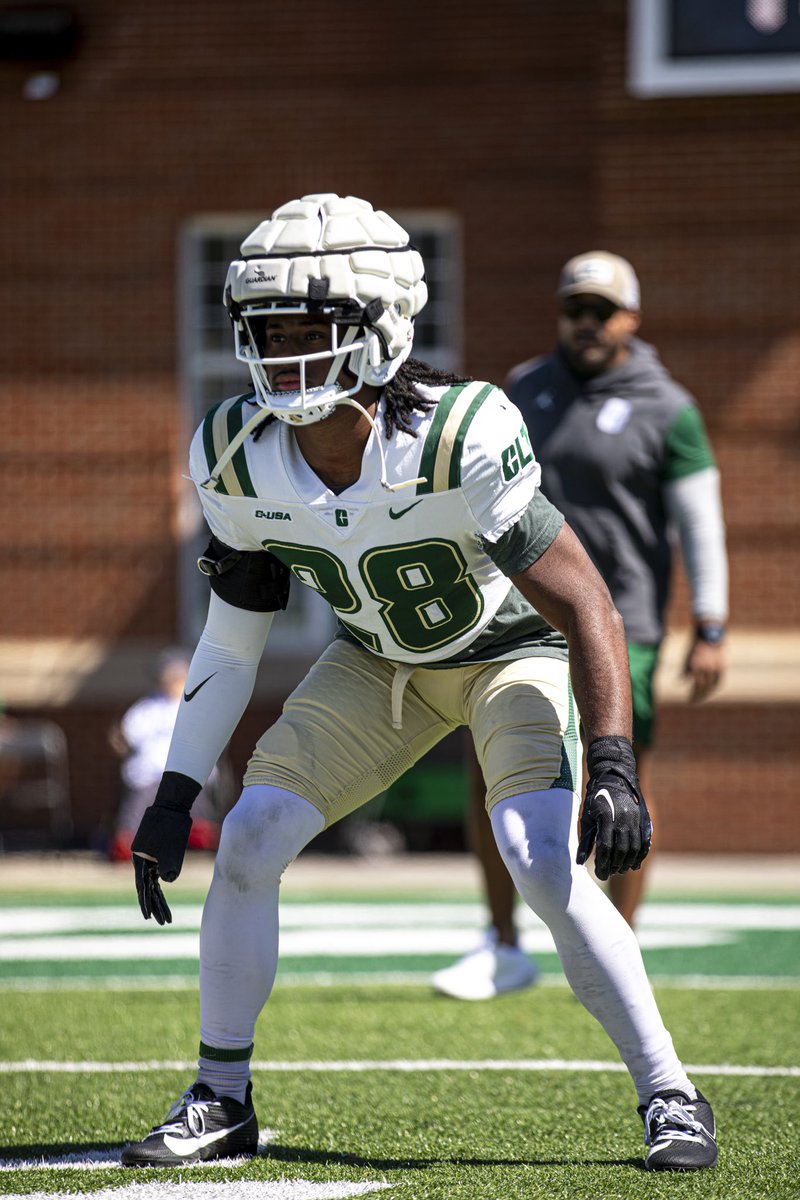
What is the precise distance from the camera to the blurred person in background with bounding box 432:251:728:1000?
529 centimetres

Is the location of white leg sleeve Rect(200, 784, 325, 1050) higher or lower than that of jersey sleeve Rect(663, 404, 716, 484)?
lower

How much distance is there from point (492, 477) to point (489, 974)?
254 cm

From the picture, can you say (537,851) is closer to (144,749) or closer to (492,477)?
(492,477)

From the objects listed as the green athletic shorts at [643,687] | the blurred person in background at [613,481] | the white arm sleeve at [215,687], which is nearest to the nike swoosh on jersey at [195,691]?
the white arm sleeve at [215,687]

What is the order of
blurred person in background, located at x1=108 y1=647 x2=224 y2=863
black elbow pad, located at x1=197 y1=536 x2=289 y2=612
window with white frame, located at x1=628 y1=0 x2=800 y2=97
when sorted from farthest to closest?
blurred person in background, located at x1=108 y1=647 x2=224 y2=863 → window with white frame, located at x1=628 y1=0 x2=800 y2=97 → black elbow pad, located at x1=197 y1=536 x2=289 y2=612

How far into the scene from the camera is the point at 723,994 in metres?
5.46

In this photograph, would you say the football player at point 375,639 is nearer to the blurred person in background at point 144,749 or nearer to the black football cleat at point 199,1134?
the black football cleat at point 199,1134

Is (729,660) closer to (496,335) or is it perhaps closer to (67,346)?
(496,335)

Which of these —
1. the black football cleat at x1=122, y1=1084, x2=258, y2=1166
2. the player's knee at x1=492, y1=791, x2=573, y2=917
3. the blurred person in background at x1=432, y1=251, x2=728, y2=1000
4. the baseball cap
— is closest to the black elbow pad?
the player's knee at x1=492, y1=791, x2=573, y2=917

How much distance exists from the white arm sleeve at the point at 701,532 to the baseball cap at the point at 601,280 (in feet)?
1.92

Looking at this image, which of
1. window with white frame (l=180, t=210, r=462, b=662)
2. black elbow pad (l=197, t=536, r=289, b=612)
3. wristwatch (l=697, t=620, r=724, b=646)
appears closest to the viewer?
black elbow pad (l=197, t=536, r=289, b=612)

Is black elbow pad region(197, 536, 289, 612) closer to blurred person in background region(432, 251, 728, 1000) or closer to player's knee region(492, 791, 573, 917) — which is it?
player's knee region(492, 791, 573, 917)

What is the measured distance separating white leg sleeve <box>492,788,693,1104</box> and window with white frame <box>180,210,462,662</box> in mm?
8282

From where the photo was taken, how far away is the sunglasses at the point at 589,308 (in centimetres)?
531
